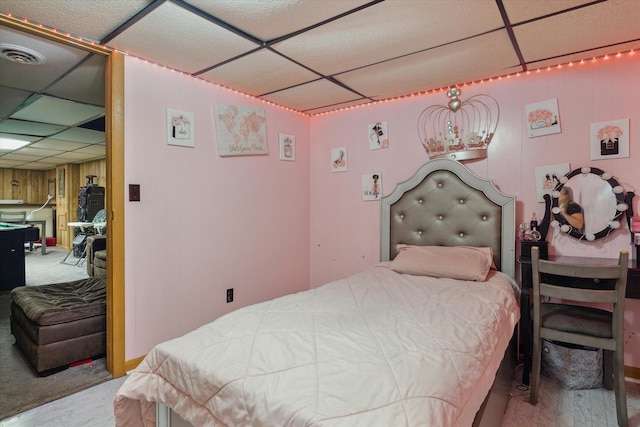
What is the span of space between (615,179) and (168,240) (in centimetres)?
306

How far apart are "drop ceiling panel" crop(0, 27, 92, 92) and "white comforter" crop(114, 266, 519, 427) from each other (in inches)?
77.2

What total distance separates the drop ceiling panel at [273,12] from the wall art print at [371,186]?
1642mm

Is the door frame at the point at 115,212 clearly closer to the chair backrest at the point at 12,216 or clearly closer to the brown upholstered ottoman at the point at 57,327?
the brown upholstered ottoman at the point at 57,327

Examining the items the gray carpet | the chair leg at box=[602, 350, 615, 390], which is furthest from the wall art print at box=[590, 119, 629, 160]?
the gray carpet

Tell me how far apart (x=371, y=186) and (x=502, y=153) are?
113 centimetres

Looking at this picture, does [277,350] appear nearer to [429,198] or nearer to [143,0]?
[143,0]

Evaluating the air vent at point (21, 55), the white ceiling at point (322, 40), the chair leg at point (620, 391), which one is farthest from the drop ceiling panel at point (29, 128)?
the chair leg at point (620, 391)

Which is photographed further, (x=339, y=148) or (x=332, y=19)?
(x=339, y=148)

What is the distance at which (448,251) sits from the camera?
247cm

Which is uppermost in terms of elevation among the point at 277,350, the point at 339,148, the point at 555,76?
the point at 555,76

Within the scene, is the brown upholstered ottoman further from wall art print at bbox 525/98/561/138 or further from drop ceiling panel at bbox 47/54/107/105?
wall art print at bbox 525/98/561/138

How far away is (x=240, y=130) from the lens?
2996mm

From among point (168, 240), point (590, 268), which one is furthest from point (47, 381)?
point (590, 268)

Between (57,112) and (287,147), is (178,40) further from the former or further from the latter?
(57,112)
